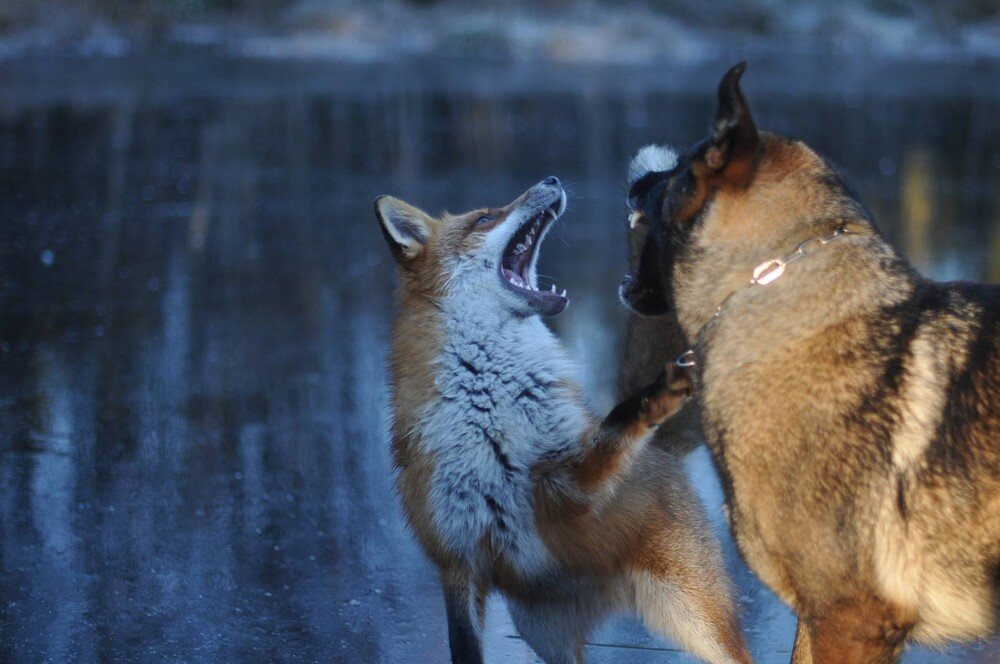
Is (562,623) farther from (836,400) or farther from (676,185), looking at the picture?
(676,185)

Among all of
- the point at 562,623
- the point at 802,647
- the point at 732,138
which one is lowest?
the point at 562,623

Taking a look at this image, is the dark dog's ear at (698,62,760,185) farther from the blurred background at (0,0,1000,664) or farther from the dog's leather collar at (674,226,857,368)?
the blurred background at (0,0,1000,664)

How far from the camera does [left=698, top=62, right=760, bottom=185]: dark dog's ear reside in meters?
3.13

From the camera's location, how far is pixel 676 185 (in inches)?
138

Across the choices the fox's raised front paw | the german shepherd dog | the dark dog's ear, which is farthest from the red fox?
the dark dog's ear

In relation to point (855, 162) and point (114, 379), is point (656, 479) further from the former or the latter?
point (855, 162)

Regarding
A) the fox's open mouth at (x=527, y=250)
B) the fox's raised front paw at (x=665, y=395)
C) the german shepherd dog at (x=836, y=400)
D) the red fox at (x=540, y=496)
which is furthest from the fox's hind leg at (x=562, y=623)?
the fox's open mouth at (x=527, y=250)

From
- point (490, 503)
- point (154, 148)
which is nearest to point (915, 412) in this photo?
point (490, 503)

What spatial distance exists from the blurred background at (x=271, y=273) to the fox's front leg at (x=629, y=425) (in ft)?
2.66

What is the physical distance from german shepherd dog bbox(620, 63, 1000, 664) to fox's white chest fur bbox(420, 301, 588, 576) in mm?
781

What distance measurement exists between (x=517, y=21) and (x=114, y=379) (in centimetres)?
2738

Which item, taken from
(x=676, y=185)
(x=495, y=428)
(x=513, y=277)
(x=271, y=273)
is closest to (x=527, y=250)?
(x=513, y=277)

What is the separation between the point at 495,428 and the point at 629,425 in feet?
1.63

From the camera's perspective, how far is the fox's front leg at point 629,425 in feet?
12.3
